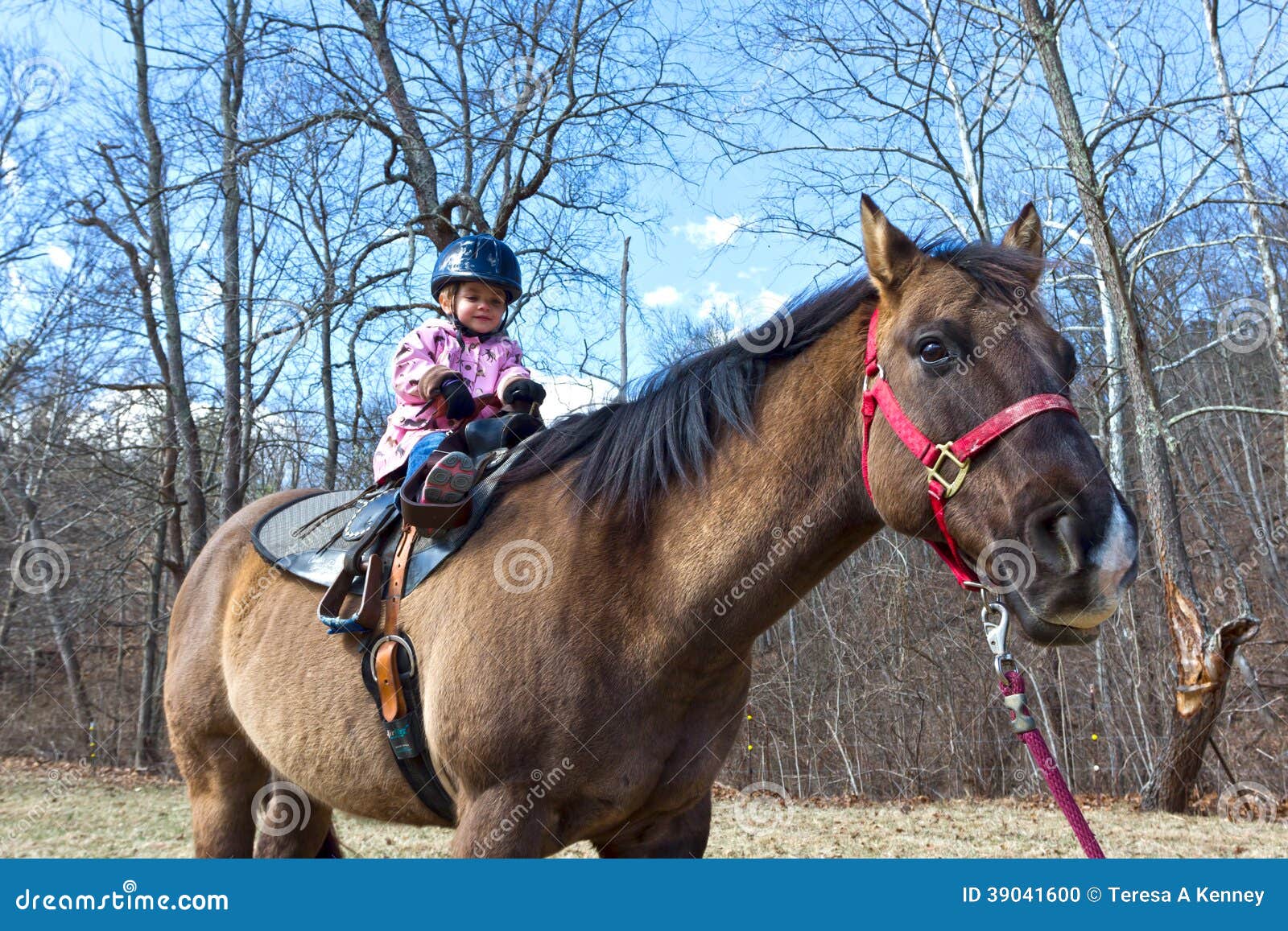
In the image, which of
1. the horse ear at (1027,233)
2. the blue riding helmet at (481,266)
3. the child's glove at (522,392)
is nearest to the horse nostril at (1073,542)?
the horse ear at (1027,233)

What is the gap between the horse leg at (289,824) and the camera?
149 inches

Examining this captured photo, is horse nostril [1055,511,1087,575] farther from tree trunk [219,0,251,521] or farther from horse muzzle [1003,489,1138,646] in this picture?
tree trunk [219,0,251,521]

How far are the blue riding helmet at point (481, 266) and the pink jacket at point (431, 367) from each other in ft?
0.61

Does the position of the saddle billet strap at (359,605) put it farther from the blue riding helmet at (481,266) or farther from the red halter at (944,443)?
the red halter at (944,443)

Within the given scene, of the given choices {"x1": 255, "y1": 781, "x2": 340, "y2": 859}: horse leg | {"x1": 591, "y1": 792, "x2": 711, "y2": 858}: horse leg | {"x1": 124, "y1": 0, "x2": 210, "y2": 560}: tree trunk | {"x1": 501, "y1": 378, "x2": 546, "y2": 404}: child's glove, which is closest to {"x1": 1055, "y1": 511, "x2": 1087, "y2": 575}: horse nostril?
{"x1": 591, "y1": 792, "x2": 711, "y2": 858}: horse leg

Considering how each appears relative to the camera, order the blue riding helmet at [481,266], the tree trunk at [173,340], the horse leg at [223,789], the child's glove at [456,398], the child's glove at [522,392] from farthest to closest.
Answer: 1. the tree trunk at [173,340]
2. the horse leg at [223,789]
3. the blue riding helmet at [481,266]
4. the child's glove at [522,392]
5. the child's glove at [456,398]

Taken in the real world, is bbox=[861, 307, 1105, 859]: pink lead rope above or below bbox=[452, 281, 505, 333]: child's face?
below

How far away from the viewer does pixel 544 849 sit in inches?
95.7

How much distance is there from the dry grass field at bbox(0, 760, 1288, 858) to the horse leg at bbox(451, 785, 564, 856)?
4228 mm

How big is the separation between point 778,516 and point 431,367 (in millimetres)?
1422

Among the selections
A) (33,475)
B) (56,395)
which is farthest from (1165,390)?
(33,475)

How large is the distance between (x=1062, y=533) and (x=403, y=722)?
189 centimetres

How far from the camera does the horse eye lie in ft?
7.37

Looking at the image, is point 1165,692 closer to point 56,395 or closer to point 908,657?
point 908,657
